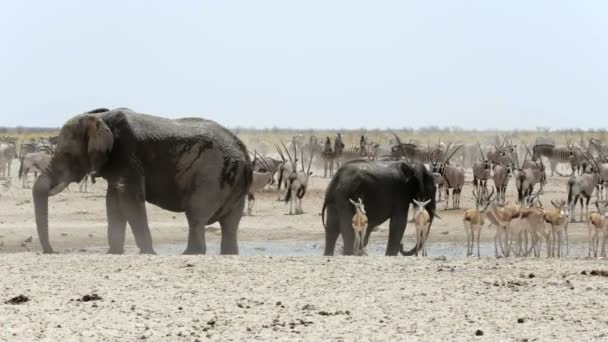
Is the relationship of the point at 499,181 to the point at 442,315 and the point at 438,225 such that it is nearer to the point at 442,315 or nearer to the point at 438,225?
the point at 438,225

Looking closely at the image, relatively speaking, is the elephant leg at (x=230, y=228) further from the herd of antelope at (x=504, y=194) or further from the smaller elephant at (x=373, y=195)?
the herd of antelope at (x=504, y=194)

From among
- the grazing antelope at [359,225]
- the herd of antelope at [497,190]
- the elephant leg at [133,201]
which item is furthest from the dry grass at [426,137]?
the elephant leg at [133,201]

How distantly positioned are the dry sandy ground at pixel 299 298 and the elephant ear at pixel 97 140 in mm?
2073

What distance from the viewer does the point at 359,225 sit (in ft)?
50.5

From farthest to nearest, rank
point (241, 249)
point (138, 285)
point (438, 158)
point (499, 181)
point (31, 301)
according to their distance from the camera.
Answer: point (438, 158), point (499, 181), point (241, 249), point (138, 285), point (31, 301)

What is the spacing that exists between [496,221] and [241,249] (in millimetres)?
5360

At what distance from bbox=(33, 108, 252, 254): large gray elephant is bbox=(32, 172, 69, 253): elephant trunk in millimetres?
13

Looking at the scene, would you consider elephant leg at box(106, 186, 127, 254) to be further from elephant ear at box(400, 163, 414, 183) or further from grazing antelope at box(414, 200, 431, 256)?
elephant ear at box(400, 163, 414, 183)

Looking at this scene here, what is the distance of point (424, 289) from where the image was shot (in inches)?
397

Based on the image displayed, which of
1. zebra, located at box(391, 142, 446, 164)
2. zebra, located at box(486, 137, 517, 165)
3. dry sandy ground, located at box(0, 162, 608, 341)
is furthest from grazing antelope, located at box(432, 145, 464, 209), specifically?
dry sandy ground, located at box(0, 162, 608, 341)

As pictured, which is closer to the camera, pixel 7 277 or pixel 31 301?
pixel 31 301

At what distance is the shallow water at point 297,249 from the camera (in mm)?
19172

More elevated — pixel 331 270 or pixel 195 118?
pixel 195 118

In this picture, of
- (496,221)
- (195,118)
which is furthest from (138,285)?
(496,221)
